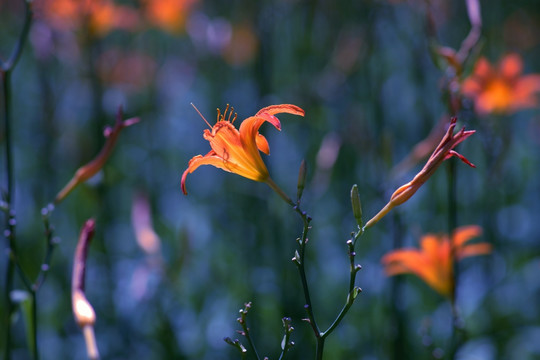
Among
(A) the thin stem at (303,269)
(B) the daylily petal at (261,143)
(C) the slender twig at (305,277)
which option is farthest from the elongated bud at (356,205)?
(B) the daylily petal at (261,143)

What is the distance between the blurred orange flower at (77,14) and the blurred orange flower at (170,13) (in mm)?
507

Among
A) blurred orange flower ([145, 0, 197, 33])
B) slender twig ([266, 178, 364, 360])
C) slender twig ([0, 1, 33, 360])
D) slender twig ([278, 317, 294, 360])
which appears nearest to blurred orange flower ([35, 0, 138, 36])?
blurred orange flower ([145, 0, 197, 33])

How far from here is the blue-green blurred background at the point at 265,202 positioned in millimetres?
2576

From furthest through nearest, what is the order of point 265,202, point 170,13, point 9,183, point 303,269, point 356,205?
point 170,13 < point 265,202 < point 9,183 < point 356,205 < point 303,269

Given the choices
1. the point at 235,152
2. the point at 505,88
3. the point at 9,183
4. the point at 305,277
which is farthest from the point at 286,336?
the point at 505,88

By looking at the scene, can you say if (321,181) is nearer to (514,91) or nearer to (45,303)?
(514,91)

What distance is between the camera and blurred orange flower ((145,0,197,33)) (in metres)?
3.87

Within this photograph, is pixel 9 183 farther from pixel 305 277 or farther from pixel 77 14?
pixel 77 14

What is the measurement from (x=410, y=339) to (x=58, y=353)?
5.45 ft

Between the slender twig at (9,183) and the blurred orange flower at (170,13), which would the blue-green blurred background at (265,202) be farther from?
the slender twig at (9,183)

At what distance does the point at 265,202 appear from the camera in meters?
3.04

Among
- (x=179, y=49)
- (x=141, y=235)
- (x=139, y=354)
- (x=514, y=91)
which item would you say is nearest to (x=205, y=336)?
(x=139, y=354)

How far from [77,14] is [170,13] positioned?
1.37m

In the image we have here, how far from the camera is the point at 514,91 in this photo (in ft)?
9.03
